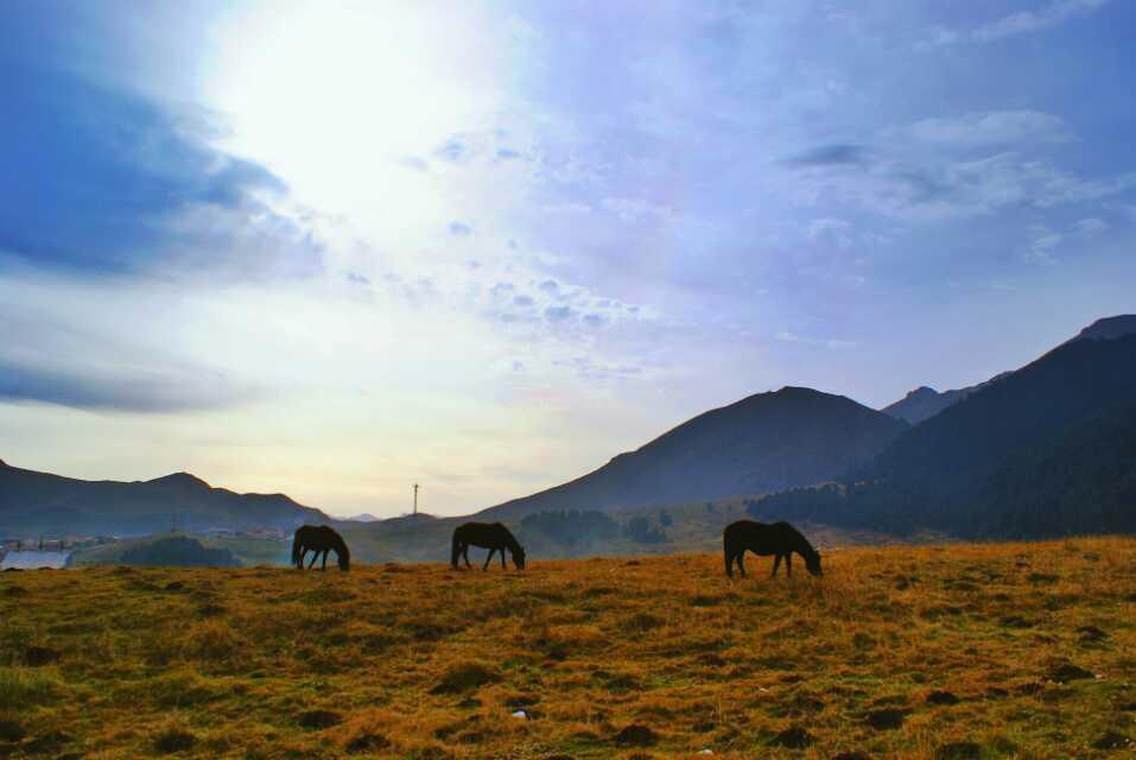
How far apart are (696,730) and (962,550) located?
2896 cm

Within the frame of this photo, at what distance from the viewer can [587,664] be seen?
66.5 ft

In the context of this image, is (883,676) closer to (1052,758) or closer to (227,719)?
(1052,758)

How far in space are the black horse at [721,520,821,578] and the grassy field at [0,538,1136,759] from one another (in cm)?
127

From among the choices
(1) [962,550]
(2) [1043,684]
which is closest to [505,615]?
(2) [1043,684]

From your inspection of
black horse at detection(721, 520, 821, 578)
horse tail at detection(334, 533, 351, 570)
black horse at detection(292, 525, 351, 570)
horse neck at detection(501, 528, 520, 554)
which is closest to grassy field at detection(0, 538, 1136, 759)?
black horse at detection(721, 520, 821, 578)

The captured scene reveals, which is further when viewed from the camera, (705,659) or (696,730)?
(705,659)

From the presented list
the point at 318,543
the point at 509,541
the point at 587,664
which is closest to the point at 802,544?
the point at 509,541

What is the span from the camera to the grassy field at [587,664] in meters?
14.3

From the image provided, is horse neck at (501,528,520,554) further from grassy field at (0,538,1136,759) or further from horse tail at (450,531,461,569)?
grassy field at (0,538,1136,759)

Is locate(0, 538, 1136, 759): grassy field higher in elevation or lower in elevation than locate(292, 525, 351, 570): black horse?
lower

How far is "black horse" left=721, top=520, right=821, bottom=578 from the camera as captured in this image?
1248 inches

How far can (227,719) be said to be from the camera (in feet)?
55.6

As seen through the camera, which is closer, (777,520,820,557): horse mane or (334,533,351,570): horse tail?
(777,520,820,557): horse mane

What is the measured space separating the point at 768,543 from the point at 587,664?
14.1 metres
